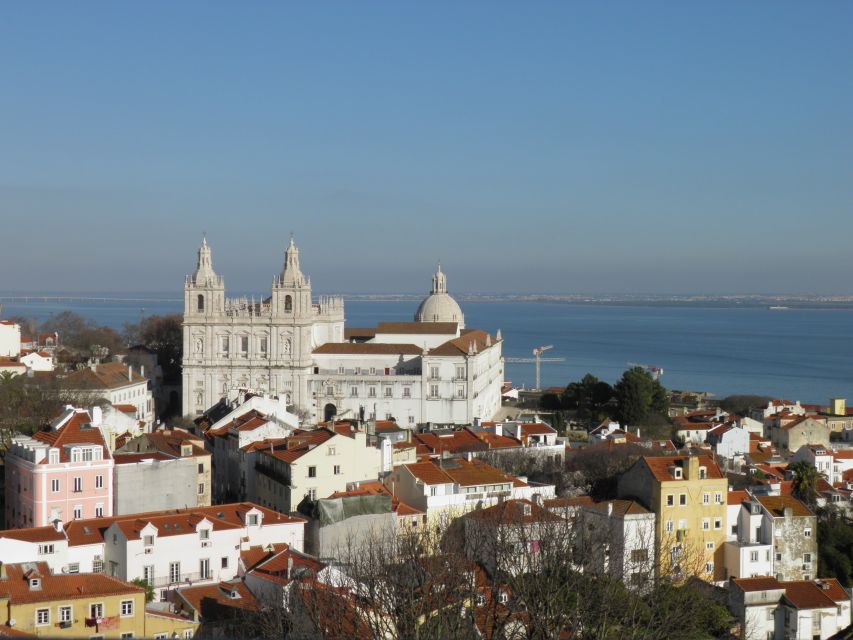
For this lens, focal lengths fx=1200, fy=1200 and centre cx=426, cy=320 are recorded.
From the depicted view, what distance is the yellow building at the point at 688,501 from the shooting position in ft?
74.4

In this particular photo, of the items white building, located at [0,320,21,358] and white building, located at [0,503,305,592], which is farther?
white building, located at [0,320,21,358]

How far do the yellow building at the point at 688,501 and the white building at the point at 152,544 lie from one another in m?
7.01

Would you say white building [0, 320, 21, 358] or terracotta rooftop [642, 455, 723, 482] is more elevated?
white building [0, 320, 21, 358]

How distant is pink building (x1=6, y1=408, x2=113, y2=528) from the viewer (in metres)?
21.5

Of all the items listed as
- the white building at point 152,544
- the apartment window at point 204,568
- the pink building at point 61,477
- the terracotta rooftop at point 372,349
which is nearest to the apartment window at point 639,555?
the white building at point 152,544

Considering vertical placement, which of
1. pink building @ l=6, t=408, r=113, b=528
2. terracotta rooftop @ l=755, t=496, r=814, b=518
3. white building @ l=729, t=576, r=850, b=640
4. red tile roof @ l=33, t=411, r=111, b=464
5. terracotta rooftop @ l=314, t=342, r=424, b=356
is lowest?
white building @ l=729, t=576, r=850, b=640

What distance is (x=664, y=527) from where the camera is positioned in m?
22.5

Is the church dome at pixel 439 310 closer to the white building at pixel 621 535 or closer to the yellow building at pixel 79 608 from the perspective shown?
the white building at pixel 621 535

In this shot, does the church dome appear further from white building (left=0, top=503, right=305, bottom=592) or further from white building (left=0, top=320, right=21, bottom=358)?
white building (left=0, top=503, right=305, bottom=592)

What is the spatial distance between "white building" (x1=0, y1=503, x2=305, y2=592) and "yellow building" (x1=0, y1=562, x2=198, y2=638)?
230 cm

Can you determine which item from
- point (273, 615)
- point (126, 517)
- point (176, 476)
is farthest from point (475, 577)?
point (176, 476)

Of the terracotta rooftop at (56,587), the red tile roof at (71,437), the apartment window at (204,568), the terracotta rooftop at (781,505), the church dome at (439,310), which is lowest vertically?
the apartment window at (204,568)

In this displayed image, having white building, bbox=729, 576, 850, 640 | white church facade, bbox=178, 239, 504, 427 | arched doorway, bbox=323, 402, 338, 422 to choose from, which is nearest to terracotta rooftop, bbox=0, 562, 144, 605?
white building, bbox=729, 576, 850, 640

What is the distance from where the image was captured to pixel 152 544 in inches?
750
